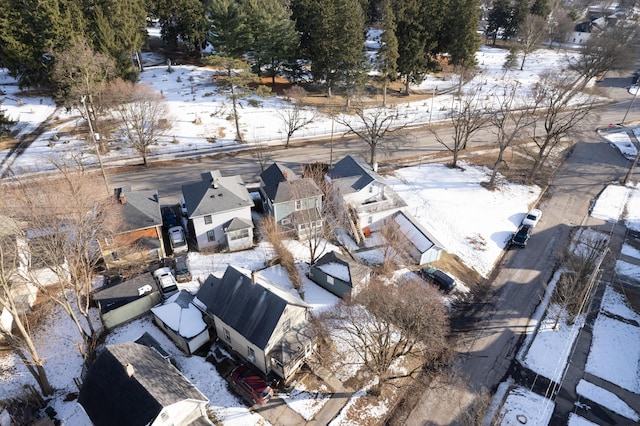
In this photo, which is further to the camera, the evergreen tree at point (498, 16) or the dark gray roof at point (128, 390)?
the evergreen tree at point (498, 16)

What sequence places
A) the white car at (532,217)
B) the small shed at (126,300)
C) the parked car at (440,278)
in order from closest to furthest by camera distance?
the small shed at (126,300) < the parked car at (440,278) < the white car at (532,217)

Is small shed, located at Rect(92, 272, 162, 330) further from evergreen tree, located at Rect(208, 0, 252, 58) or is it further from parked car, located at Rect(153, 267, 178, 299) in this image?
evergreen tree, located at Rect(208, 0, 252, 58)

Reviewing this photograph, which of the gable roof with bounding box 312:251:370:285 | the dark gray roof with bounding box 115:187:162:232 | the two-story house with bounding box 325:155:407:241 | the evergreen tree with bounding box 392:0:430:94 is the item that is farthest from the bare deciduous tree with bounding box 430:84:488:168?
the dark gray roof with bounding box 115:187:162:232

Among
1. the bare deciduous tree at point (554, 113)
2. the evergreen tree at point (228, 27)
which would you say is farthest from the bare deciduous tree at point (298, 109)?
the bare deciduous tree at point (554, 113)

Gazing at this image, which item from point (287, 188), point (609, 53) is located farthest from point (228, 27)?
point (609, 53)

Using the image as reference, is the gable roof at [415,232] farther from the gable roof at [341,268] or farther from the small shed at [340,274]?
the gable roof at [341,268]

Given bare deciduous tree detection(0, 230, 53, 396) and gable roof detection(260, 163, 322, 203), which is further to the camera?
gable roof detection(260, 163, 322, 203)
